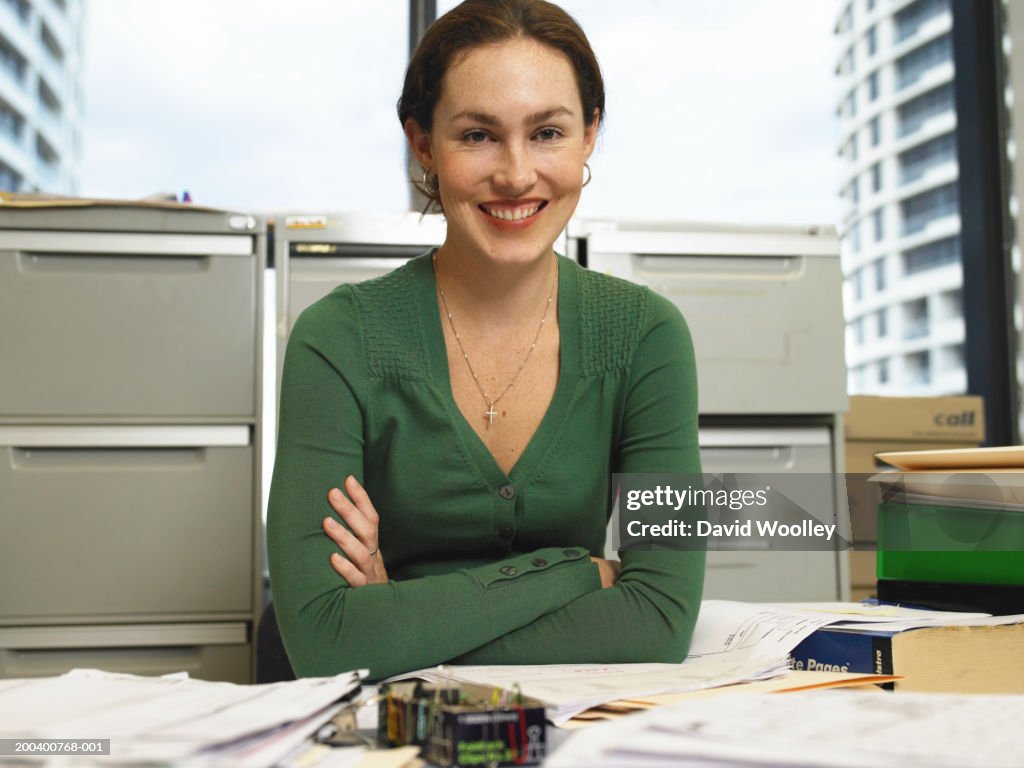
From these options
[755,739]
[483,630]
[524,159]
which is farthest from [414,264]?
[755,739]

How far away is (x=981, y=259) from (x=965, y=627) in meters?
2.44

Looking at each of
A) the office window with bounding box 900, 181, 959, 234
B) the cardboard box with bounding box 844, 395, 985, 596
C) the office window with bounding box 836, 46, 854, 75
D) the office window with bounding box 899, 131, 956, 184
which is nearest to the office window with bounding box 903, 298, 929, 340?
the office window with bounding box 900, 181, 959, 234

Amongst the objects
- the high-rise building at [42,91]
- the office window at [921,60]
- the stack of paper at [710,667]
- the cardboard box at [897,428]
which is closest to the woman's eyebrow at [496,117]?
the stack of paper at [710,667]

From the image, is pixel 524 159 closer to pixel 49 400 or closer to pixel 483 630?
pixel 483 630

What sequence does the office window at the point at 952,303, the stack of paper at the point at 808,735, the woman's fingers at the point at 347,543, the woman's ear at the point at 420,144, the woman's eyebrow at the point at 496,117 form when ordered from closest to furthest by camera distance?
1. the stack of paper at the point at 808,735
2. the woman's fingers at the point at 347,543
3. the woman's eyebrow at the point at 496,117
4. the woman's ear at the point at 420,144
5. the office window at the point at 952,303

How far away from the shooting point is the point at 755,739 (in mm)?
405

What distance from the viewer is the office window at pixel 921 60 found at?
2973mm

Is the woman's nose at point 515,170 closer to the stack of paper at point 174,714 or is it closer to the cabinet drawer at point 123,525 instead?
the stack of paper at point 174,714

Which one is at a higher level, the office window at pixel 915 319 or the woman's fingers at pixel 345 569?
the office window at pixel 915 319

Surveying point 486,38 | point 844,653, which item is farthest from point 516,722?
point 486,38

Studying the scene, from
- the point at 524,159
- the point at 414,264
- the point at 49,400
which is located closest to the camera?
the point at 524,159

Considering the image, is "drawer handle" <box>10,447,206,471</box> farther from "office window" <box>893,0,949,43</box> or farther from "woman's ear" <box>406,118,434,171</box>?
"office window" <box>893,0,949,43</box>

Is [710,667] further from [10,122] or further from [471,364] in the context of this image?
[10,122]

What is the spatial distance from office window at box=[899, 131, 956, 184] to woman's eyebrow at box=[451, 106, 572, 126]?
2.21m
